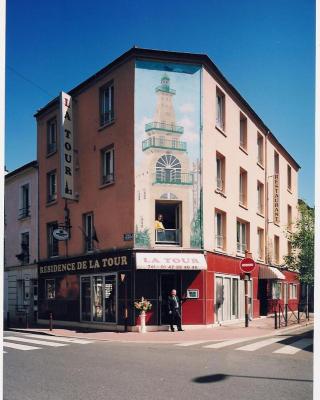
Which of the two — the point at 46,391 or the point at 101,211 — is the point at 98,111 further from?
the point at 46,391

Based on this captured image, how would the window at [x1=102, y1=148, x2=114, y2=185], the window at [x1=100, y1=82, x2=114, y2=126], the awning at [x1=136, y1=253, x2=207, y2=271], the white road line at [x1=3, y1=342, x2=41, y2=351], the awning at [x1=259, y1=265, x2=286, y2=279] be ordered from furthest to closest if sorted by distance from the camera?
the awning at [x1=259, y1=265, x2=286, y2=279] < the window at [x1=100, y1=82, x2=114, y2=126] < the window at [x1=102, y1=148, x2=114, y2=185] < the awning at [x1=136, y1=253, x2=207, y2=271] < the white road line at [x1=3, y1=342, x2=41, y2=351]

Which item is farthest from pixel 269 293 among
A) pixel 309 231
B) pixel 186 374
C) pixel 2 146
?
pixel 2 146

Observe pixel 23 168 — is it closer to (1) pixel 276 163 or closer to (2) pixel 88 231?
(2) pixel 88 231

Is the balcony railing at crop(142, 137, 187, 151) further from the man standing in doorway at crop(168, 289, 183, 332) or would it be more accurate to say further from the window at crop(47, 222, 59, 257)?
the window at crop(47, 222, 59, 257)

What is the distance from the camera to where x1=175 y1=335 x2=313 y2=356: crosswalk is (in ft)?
33.6

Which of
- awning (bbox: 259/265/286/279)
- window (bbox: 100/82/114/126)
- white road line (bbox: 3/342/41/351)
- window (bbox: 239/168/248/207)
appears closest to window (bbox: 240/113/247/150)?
window (bbox: 239/168/248/207)

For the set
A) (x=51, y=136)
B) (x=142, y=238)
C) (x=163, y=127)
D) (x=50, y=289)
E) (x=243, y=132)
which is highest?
(x=243, y=132)

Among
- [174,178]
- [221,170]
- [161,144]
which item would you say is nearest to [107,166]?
[161,144]

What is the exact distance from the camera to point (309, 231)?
24625 millimetres

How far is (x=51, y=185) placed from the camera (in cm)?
2202

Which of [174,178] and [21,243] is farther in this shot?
[21,243]

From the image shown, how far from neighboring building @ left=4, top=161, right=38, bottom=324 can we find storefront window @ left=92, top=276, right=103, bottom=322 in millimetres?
5510

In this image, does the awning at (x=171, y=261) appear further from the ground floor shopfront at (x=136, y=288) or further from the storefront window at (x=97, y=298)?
the storefront window at (x=97, y=298)

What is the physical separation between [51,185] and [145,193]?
24.0 ft
